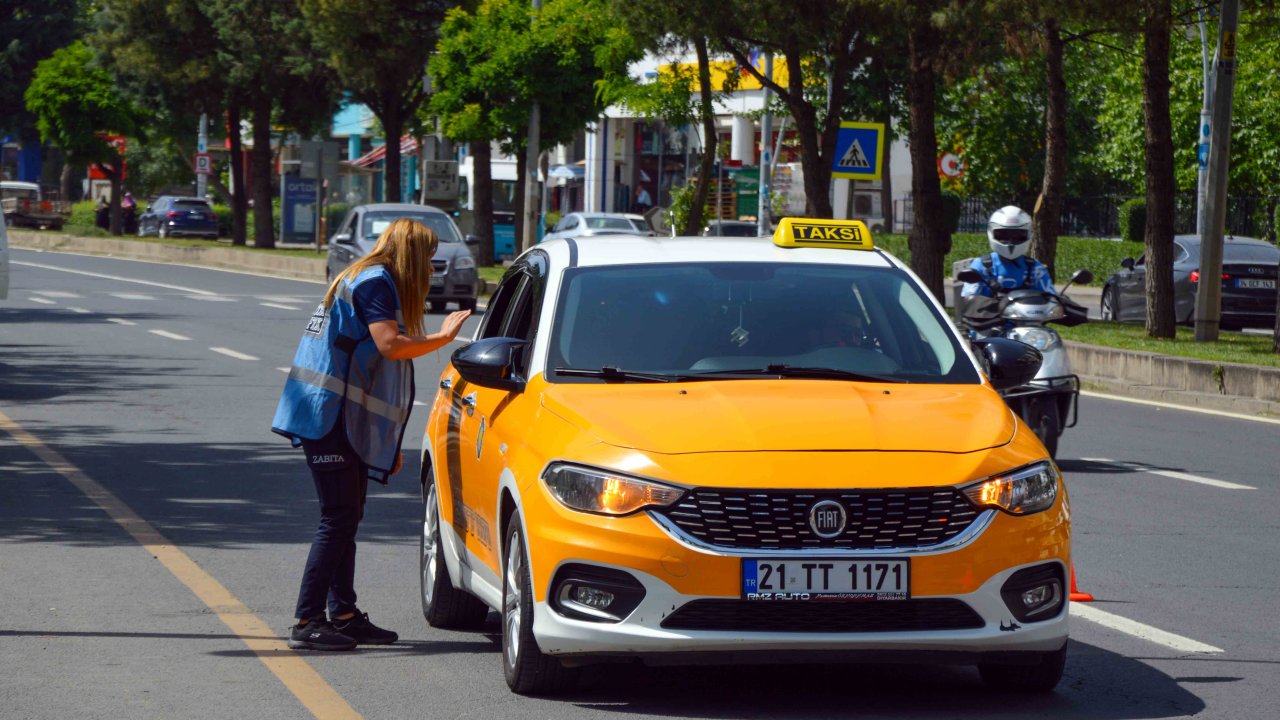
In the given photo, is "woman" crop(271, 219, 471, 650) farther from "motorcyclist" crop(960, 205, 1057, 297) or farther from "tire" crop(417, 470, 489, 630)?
"motorcyclist" crop(960, 205, 1057, 297)

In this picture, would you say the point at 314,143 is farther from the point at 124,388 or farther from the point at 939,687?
the point at 939,687

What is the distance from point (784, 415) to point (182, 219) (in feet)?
225

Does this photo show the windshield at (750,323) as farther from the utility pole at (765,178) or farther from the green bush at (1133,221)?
the green bush at (1133,221)

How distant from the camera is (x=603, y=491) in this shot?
5922 mm

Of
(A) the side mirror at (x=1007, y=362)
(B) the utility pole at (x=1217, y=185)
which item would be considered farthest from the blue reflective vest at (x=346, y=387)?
(B) the utility pole at (x=1217, y=185)

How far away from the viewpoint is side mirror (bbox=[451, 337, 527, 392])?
6738 millimetres

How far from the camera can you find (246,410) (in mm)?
16312

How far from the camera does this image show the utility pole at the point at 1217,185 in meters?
22.1

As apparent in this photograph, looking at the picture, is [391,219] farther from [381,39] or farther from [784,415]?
[784,415]

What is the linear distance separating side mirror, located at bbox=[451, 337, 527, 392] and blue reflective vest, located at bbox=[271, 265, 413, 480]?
0.37m

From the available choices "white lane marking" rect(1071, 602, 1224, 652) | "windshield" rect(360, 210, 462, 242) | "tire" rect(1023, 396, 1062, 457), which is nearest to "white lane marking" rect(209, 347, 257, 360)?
"windshield" rect(360, 210, 462, 242)

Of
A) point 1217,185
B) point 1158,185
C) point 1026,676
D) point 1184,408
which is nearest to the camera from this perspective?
point 1026,676

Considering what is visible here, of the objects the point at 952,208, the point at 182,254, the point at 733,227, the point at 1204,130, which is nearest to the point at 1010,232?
the point at 1204,130

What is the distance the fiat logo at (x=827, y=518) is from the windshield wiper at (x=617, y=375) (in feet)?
3.20
